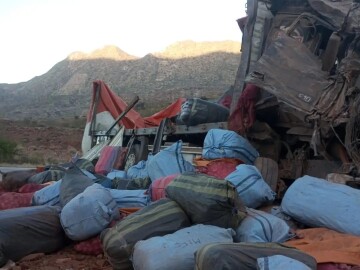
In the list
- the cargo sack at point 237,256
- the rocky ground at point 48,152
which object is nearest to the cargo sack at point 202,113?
the rocky ground at point 48,152

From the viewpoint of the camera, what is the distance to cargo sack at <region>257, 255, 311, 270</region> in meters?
2.52

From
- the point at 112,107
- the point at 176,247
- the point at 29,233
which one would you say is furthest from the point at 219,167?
the point at 112,107

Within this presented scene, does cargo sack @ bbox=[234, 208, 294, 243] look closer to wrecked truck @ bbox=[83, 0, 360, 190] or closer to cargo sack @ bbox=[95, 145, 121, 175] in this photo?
wrecked truck @ bbox=[83, 0, 360, 190]

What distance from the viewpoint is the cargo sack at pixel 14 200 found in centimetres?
500

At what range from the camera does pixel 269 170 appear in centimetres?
507

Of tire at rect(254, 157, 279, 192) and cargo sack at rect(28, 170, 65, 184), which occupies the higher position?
cargo sack at rect(28, 170, 65, 184)

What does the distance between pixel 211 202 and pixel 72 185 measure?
1.79m

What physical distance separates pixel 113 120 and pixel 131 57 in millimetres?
64259

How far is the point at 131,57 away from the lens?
72.8 metres

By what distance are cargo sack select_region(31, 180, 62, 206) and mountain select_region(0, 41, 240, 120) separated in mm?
41255

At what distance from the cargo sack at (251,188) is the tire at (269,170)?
0.56m

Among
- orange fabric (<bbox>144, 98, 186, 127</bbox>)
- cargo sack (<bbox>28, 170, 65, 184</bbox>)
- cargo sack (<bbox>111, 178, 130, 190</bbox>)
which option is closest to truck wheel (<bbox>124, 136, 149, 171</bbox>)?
orange fabric (<bbox>144, 98, 186, 127</bbox>)

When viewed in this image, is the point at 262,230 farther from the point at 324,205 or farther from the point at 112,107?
the point at 112,107

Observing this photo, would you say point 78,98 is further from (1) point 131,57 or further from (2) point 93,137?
(2) point 93,137
